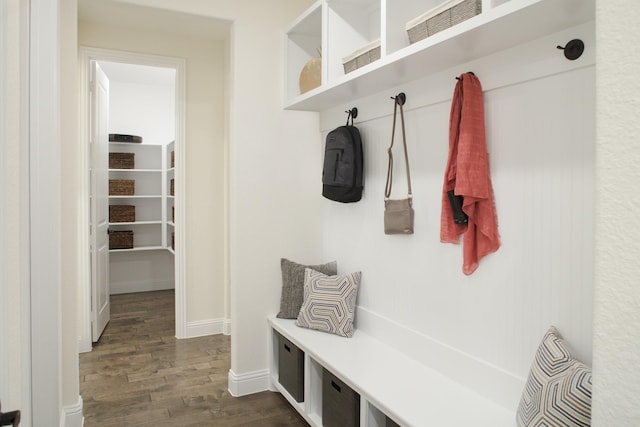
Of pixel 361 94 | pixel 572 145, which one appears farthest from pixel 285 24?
pixel 572 145

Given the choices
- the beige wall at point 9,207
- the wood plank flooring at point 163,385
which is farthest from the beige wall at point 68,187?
the beige wall at point 9,207

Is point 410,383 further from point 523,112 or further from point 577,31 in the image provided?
point 577,31

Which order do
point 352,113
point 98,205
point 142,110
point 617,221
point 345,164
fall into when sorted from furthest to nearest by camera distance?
1. point 142,110
2. point 98,205
3. point 352,113
4. point 345,164
5. point 617,221

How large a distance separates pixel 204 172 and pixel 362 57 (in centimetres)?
228

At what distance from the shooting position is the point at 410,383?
189 cm

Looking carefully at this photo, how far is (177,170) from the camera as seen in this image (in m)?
3.93

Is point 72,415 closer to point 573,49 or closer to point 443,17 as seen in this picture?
point 443,17

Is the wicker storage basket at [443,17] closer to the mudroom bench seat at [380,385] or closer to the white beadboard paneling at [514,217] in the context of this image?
the white beadboard paneling at [514,217]

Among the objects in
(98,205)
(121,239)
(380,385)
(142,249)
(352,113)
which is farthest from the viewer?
(142,249)

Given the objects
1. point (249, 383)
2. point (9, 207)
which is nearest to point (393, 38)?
point (9, 207)

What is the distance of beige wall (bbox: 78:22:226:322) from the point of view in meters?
3.91

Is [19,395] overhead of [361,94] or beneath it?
beneath

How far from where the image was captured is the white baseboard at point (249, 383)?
283 cm

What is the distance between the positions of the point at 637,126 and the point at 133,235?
19.4 feet
